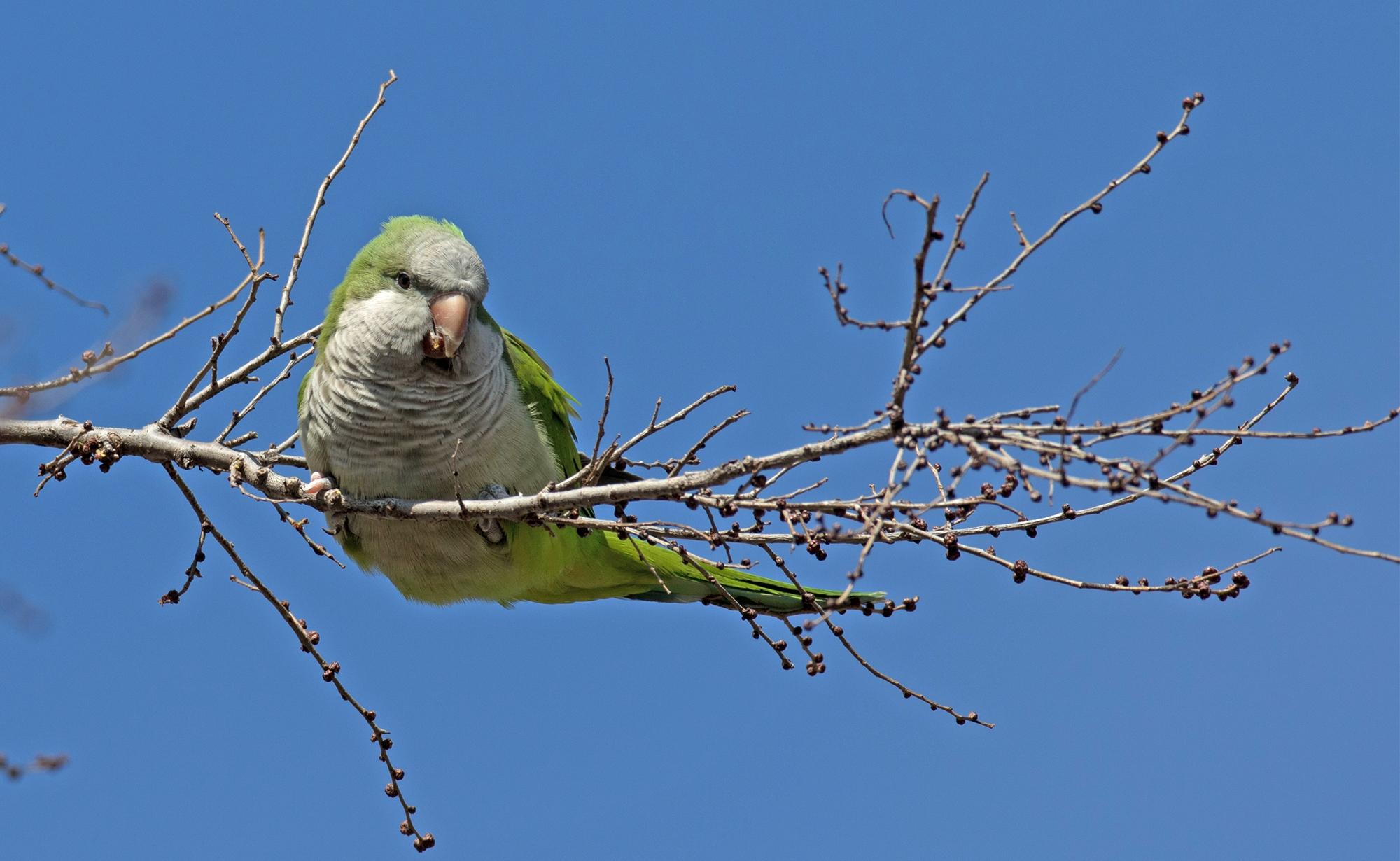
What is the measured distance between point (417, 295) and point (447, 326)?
0.26m

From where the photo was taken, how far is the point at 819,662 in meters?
4.48

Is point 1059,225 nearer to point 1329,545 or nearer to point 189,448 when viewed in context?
point 1329,545

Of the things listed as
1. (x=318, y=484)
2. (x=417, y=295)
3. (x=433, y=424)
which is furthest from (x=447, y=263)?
(x=318, y=484)

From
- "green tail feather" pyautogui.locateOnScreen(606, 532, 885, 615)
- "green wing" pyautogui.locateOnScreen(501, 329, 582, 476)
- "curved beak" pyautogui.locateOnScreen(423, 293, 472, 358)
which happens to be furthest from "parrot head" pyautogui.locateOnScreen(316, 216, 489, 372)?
"green tail feather" pyautogui.locateOnScreen(606, 532, 885, 615)

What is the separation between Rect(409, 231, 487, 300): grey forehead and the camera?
5.86 m

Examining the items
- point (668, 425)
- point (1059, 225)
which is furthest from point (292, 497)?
point (1059, 225)

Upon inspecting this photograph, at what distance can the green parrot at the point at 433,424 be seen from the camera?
5.80 m

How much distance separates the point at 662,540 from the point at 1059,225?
1.74 metres

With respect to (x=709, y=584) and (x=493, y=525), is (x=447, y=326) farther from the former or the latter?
(x=709, y=584)

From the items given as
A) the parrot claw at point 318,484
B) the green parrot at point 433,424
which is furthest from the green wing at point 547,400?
the parrot claw at point 318,484

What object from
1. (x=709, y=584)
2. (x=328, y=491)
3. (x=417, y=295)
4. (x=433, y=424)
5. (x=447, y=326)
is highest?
(x=417, y=295)

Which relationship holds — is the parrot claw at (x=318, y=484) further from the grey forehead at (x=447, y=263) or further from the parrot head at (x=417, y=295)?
the grey forehead at (x=447, y=263)

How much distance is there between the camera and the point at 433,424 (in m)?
5.79

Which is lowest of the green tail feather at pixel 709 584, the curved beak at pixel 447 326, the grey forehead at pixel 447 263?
the green tail feather at pixel 709 584
